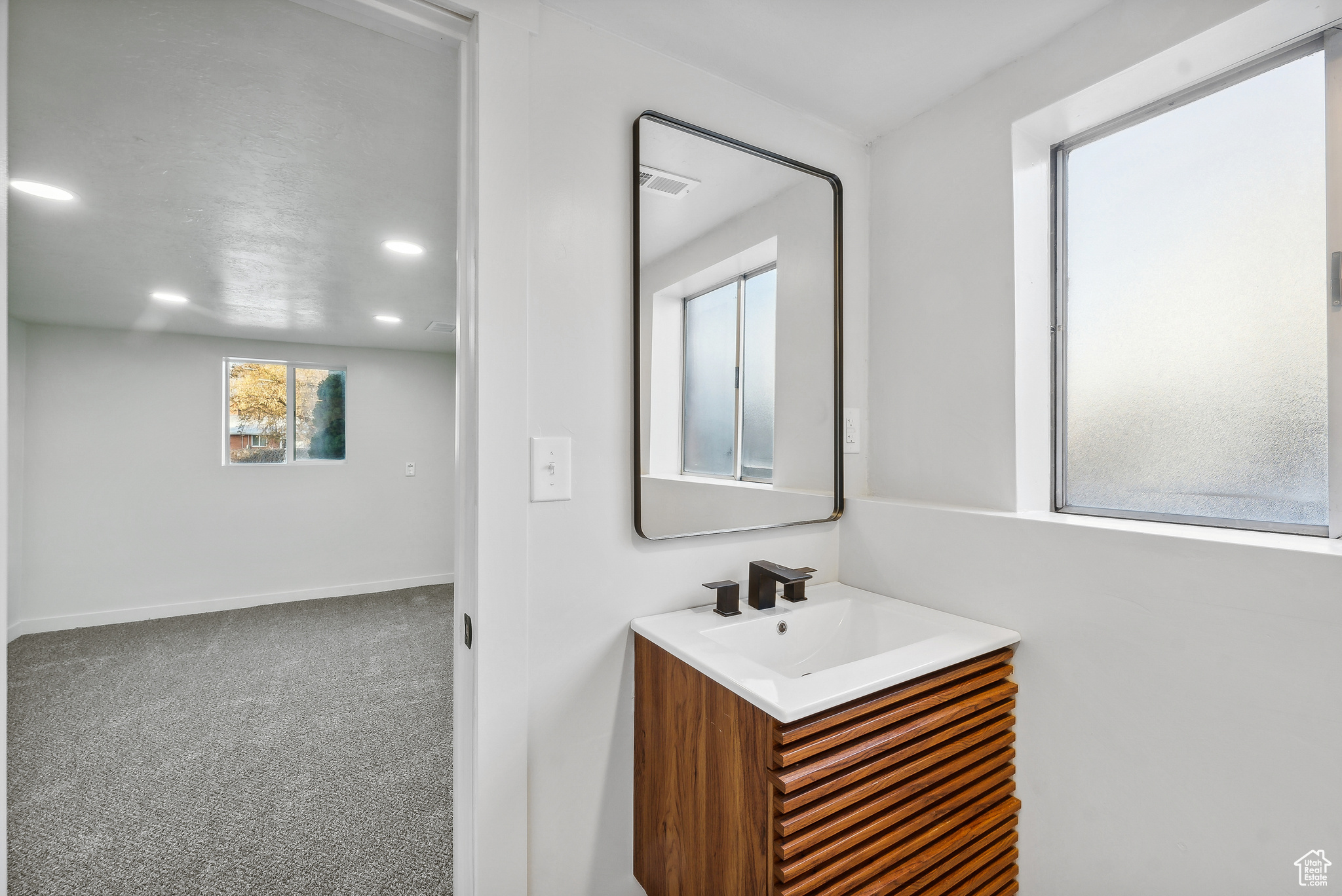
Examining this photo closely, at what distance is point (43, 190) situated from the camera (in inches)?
73.2

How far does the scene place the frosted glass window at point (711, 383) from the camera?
4.85 feet

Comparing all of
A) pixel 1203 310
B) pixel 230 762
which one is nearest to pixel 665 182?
pixel 1203 310

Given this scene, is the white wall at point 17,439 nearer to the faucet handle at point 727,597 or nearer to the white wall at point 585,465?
the white wall at point 585,465

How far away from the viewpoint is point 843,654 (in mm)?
1518

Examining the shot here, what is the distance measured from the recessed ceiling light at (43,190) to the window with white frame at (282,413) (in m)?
2.87

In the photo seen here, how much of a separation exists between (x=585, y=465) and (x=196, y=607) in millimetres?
4753

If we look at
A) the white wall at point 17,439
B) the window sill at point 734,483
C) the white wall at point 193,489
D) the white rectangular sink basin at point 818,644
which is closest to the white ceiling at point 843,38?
the window sill at point 734,483

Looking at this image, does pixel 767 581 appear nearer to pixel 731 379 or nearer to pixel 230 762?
pixel 731 379

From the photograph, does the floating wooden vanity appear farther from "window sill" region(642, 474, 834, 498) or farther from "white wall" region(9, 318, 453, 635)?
"white wall" region(9, 318, 453, 635)

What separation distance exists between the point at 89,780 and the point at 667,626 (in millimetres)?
2585

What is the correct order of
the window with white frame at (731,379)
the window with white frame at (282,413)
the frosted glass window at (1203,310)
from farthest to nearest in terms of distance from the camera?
the window with white frame at (282,413) < the window with white frame at (731,379) < the frosted glass window at (1203,310)

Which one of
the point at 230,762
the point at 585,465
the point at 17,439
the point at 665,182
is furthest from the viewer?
the point at 17,439

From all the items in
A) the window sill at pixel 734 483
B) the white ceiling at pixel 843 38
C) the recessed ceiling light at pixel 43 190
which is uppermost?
the white ceiling at pixel 843 38

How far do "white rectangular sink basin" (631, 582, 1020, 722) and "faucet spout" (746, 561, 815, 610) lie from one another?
26 mm
